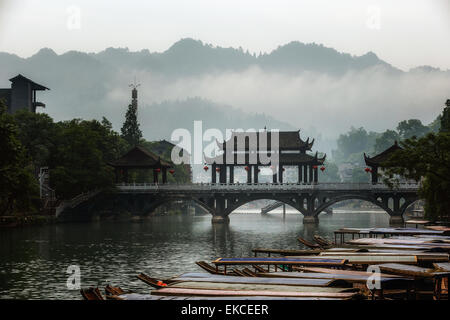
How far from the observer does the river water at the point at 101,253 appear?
103ft

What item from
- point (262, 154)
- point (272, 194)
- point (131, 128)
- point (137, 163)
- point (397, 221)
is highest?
point (131, 128)

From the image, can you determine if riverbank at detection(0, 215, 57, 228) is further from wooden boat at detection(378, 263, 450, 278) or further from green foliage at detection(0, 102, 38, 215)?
wooden boat at detection(378, 263, 450, 278)

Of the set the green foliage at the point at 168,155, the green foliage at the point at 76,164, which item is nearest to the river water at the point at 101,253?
the green foliage at the point at 76,164

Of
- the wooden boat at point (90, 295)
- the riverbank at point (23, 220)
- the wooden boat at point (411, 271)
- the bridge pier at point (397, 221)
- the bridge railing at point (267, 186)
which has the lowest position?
the bridge pier at point (397, 221)

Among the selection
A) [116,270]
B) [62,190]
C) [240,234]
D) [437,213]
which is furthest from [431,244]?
[62,190]

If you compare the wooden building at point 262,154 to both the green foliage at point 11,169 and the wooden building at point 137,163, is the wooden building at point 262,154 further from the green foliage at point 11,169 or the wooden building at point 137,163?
the green foliage at point 11,169

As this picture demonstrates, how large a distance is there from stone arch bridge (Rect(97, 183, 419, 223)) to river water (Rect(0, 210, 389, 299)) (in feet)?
39.6

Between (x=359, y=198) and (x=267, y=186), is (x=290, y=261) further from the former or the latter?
(x=267, y=186)

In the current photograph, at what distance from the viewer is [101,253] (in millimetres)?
46688

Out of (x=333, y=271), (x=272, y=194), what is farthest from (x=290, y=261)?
(x=272, y=194)

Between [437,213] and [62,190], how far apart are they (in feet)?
162

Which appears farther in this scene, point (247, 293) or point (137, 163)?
point (137, 163)

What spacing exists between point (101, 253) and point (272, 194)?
40.9 meters

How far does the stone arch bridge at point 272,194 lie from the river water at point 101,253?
39.6ft
